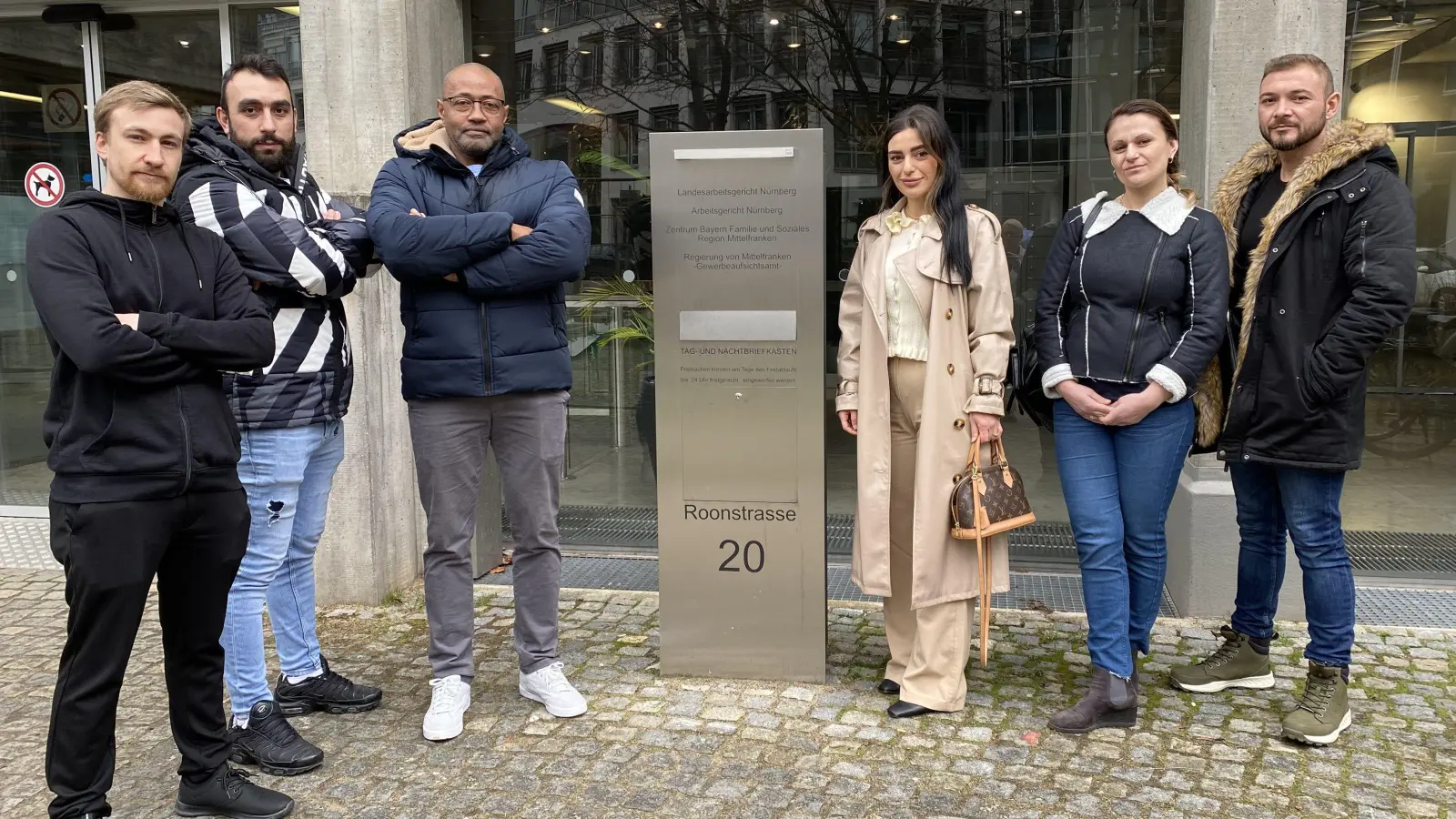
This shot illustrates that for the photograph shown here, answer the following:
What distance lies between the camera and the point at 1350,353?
12.0 ft

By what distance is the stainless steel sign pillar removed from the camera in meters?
4.27

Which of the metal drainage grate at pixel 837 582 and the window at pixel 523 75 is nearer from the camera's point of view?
the metal drainage grate at pixel 837 582

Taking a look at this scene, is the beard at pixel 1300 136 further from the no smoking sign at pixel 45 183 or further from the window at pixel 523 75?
the no smoking sign at pixel 45 183

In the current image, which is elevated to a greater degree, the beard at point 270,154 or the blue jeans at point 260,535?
the beard at point 270,154

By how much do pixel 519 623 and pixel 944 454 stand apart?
1.73 meters

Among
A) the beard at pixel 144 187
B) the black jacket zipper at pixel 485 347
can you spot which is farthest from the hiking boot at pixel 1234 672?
the beard at pixel 144 187

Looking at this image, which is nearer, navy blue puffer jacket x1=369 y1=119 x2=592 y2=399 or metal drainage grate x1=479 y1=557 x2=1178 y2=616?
navy blue puffer jacket x1=369 y1=119 x2=592 y2=399

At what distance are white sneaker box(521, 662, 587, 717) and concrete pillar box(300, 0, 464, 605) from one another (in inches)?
64.7

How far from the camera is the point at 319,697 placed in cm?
422

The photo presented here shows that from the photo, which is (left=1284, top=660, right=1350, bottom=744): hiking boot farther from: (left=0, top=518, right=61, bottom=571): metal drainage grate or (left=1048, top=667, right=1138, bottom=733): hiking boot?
(left=0, top=518, right=61, bottom=571): metal drainage grate

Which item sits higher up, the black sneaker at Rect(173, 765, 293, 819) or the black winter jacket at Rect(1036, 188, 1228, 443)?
the black winter jacket at Rect(1036, 188, 1228, 443)

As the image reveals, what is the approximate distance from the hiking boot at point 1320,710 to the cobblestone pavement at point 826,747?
53 millimetres

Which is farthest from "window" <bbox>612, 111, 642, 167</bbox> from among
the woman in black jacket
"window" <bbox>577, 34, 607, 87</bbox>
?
the woman in black jacket

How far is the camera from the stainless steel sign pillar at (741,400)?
4266 millimetres
